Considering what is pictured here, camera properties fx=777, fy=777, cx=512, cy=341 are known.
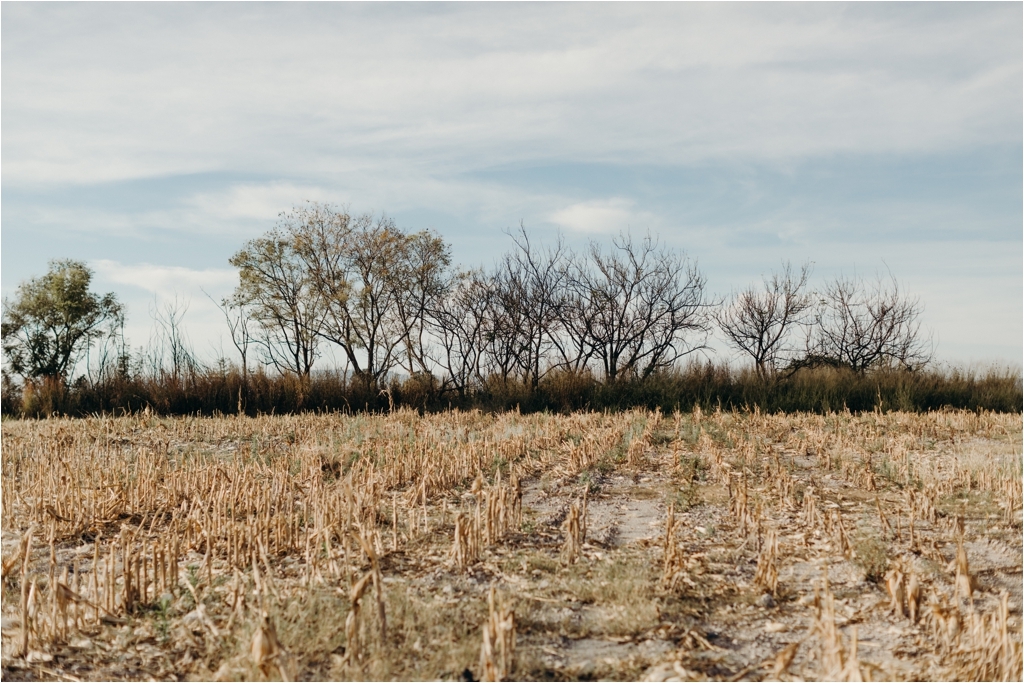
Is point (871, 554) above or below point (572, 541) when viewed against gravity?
below

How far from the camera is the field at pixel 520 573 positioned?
3793 millimetres

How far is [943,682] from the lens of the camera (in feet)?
11.7

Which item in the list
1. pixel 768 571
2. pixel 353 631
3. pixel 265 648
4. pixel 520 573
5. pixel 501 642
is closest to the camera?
pixel 265 648

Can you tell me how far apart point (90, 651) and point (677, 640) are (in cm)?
312

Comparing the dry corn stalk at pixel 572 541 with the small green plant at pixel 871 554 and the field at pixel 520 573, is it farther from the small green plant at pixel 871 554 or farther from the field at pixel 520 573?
the small green plant at pixel 871 554

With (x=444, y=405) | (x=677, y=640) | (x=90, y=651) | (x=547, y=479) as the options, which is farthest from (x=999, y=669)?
(x=444, y=405)

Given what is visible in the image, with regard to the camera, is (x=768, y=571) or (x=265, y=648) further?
(x=768, y=571)

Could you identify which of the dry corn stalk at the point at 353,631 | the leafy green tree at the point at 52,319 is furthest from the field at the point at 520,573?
the leafy green tree at the point at 52,319

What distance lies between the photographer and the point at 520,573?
5.03 metres

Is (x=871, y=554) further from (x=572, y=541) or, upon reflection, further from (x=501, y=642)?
(x=501, y=642)

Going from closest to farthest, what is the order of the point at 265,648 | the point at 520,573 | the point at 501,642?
the point at 265,648 < the point at 501,642 < the point at 520,573

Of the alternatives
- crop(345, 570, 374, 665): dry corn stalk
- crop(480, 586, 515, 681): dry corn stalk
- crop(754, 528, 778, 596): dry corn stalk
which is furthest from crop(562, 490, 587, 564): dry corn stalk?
crop(345, 570, 374, 665): dry corn stalk

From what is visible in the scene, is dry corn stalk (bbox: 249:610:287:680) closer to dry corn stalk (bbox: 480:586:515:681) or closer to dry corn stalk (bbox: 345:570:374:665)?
dry corn stalk (bbox: 345:570:374:665)

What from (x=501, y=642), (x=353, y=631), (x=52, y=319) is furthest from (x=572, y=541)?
(x=52, y=319)
